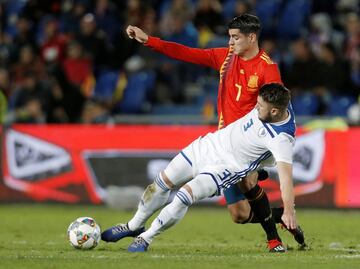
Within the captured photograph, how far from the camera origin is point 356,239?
11094 mm

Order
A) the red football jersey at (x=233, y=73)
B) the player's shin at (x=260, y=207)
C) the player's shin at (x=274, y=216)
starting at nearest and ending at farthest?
the red football jersey at (x=233, y=73) → the player's shin at (x=260, y=207) → the player's shin at (x=274, y=216)

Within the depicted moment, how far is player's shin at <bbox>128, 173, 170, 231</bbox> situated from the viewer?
9.25 meters

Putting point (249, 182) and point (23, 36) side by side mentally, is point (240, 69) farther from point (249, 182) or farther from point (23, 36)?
point (23, 36)

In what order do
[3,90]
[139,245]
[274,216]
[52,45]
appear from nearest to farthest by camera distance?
[139,245] < [274,216] < [3,90] < [52,45]

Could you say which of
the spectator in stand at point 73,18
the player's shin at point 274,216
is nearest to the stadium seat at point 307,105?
the spectator in stand at point 73,18

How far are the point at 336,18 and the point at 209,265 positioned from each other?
38.5 feet

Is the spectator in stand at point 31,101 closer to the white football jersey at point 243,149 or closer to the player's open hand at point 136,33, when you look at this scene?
the player's open hand at point 136,33

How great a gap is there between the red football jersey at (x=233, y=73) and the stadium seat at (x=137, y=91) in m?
8.15

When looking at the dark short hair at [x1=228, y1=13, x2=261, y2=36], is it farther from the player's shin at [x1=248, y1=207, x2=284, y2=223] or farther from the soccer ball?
the soccer ball

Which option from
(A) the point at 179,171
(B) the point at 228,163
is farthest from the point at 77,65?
(B) the point at 228,163

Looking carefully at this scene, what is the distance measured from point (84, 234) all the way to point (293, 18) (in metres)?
10.3

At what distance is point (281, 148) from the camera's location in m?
8.70

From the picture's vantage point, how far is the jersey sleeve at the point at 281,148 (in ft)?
28.5

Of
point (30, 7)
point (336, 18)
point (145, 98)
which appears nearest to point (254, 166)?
point (145, 98)
